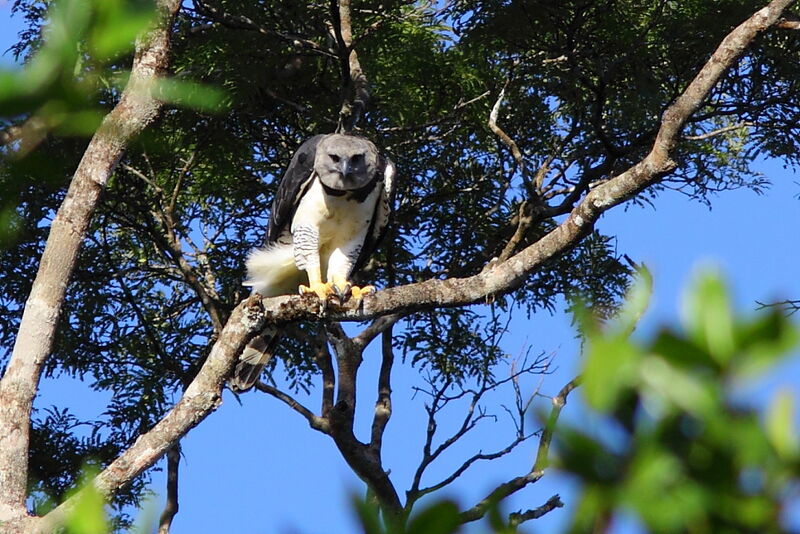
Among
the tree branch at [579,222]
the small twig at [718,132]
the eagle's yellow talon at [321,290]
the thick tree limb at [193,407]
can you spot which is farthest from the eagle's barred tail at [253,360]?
the small twig at [718,132]

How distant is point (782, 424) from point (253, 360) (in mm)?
5385

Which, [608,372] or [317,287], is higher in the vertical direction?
[317,287]

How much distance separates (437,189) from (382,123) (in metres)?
0.64

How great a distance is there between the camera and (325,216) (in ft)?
21.3

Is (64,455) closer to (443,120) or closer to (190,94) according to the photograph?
(443,120)

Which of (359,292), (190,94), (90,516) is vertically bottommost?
(90,516)

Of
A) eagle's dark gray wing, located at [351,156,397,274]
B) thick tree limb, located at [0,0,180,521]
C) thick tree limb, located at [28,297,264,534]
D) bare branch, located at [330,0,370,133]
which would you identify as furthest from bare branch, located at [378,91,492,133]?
thick tree limb, located at [28,297,264,534]

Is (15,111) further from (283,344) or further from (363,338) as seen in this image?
(283,344)

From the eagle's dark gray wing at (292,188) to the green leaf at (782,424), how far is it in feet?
19.0

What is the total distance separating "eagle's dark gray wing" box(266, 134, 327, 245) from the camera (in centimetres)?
650

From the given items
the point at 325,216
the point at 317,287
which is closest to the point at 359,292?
the point at 317,287

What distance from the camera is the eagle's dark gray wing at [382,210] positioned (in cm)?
657

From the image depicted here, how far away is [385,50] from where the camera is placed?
25.5 feet

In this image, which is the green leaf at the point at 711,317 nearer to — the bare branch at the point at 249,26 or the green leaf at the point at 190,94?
the green leaf at the point at 190,94
